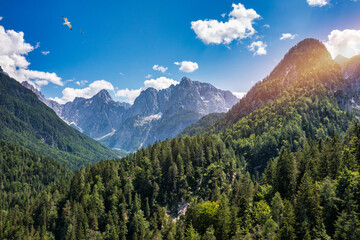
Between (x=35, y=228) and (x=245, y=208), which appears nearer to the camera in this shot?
(x=245, y=208)

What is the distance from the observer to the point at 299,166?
72.9 metres

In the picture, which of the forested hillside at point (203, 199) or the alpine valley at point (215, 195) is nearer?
the forested hillside at point (203, 199)

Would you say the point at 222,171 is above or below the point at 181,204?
above

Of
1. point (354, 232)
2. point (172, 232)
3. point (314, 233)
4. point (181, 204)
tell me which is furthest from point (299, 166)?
point (181, 204)

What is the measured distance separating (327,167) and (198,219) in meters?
40.7

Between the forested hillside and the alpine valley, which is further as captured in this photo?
the alpine valley

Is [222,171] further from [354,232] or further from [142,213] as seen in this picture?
[354,232]

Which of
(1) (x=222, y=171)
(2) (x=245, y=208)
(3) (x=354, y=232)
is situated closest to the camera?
(3) (x=354, y=232)

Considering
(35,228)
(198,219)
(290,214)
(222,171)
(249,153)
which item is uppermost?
(249,153)

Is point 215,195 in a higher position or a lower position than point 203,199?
higher

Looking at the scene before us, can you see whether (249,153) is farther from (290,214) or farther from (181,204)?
(290,214)

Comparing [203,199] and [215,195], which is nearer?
[215,195]

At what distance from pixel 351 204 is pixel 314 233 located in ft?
31.8

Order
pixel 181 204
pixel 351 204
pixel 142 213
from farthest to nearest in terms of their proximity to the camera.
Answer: pixel 181 204 → pixel 142 213 → pixel 351 204
